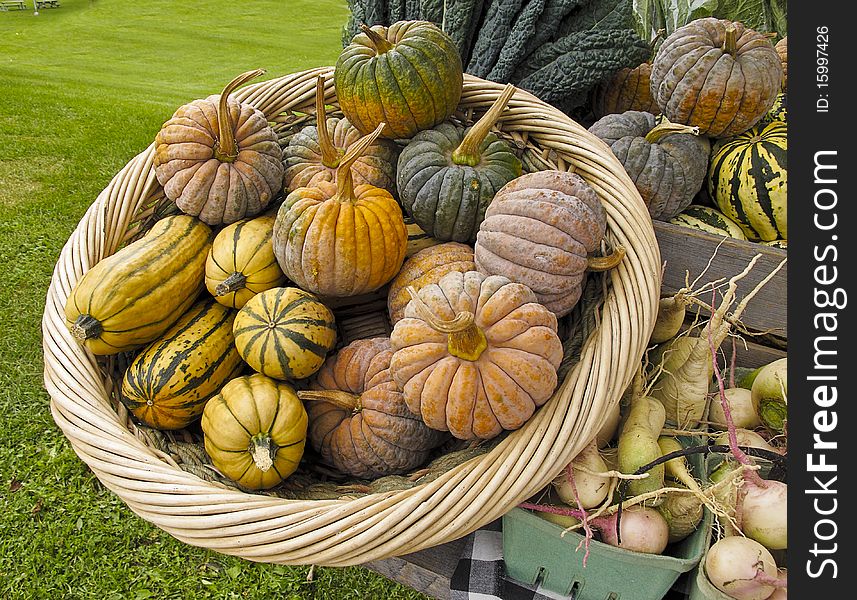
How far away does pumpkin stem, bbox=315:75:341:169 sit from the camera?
5.36 feet

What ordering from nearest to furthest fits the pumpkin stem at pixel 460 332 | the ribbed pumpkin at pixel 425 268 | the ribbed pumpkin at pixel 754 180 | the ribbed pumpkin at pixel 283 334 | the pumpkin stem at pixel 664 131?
the pumpkin stem at pixel 460 332
the ribbed pumpkin at pixel 283 334
the ribbed pumpkin at pixel 425 268
the pumpkin stem at pixel 664 131
the ribbed pumpkin at pixel 754 180

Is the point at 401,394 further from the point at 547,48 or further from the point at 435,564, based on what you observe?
the point at 547,48

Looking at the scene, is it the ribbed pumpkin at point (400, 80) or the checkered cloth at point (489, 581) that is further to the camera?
the ribbed pumpkin at point (400, 80)

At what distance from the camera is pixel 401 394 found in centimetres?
152

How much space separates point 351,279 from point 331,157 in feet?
1.24

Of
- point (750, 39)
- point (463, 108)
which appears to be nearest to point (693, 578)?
point (463, 108)

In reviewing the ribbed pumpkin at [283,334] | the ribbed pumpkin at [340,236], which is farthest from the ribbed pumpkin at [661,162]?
the ribbed pumpkin at [283,334]

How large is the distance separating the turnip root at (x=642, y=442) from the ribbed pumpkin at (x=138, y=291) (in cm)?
114

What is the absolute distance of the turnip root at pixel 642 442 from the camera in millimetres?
1354

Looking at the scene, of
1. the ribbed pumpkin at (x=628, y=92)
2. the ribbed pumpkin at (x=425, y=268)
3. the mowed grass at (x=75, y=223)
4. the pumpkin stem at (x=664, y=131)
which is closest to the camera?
the ribbed pumpkin at (x=425, y=268)

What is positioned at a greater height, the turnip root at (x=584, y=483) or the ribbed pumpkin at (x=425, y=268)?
the ribbed pumpkin at (x=425, y=268)

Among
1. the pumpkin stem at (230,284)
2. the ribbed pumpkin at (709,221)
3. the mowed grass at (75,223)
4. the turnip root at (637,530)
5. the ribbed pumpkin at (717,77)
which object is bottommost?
the mowed grass at (75,223)

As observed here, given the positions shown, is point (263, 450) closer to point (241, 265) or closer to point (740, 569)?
point (241, 265)

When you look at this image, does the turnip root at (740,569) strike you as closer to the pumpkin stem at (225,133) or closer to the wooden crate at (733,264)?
the wooden crate at (733,264)
